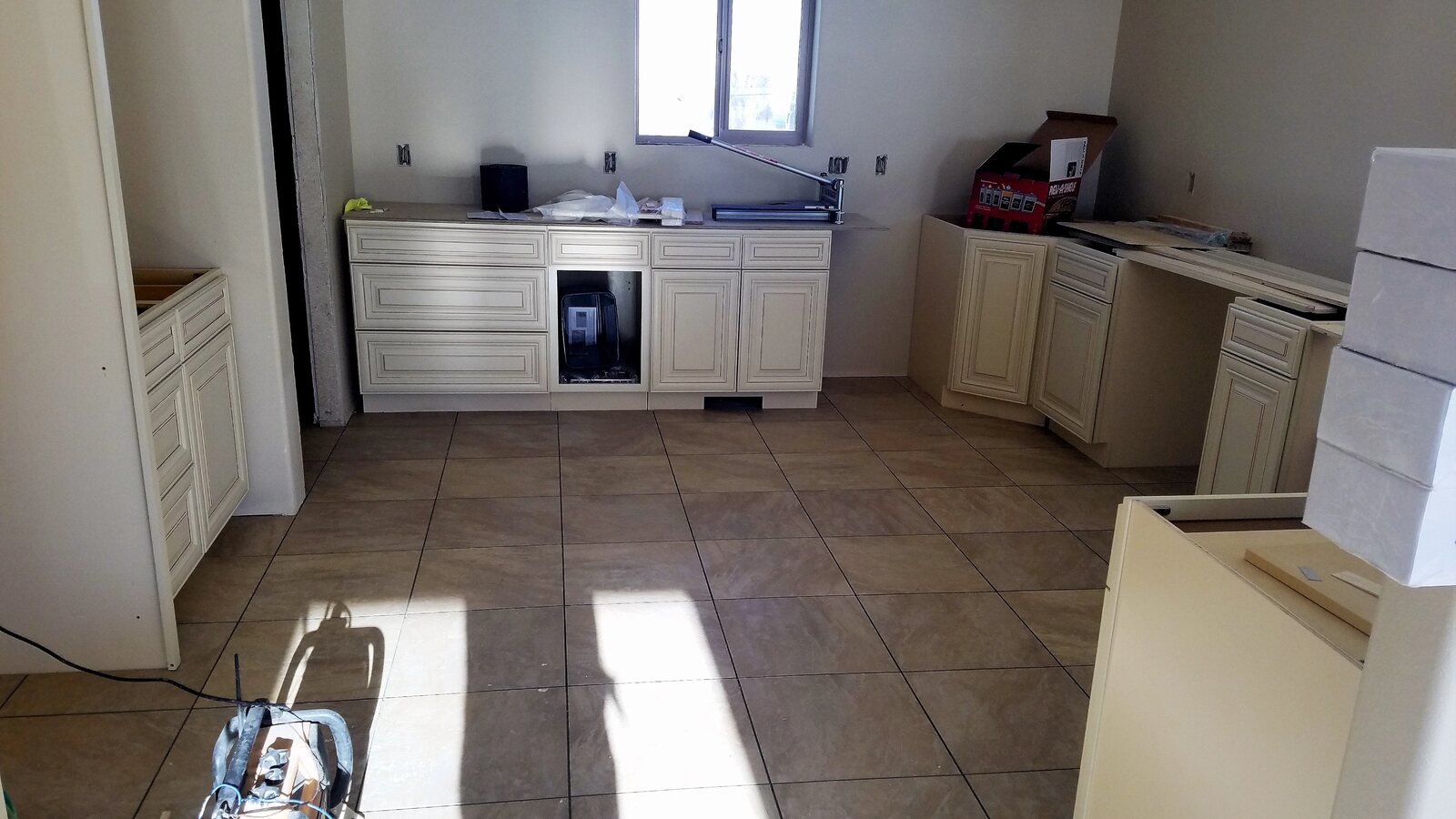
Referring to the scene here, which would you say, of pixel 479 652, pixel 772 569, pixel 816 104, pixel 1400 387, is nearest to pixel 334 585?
pixel 479 652

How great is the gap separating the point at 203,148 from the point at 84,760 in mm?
1733

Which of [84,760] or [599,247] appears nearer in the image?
[84,760]

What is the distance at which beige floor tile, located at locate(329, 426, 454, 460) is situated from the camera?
3.94 meters

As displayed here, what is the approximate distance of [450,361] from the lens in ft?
14.4

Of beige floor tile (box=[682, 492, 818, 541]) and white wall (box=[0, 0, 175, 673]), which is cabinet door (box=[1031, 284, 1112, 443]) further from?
white wall (box=[0, 0, 175, 673])

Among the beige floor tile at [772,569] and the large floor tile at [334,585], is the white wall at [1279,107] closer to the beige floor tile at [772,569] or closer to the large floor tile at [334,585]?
the beige floor tile at [772,569]

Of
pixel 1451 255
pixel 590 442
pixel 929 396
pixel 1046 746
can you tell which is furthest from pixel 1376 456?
pixel 929 396

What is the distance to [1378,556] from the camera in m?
1.00

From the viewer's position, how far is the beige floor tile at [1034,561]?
311cm

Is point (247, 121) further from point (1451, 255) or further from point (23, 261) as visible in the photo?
point (1451, 255)

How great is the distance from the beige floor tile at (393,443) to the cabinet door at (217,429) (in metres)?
0.69

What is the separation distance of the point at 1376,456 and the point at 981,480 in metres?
2.94

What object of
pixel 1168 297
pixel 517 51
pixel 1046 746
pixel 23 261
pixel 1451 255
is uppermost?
pixel 517 51

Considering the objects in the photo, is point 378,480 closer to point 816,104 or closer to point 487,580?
point 487,580
